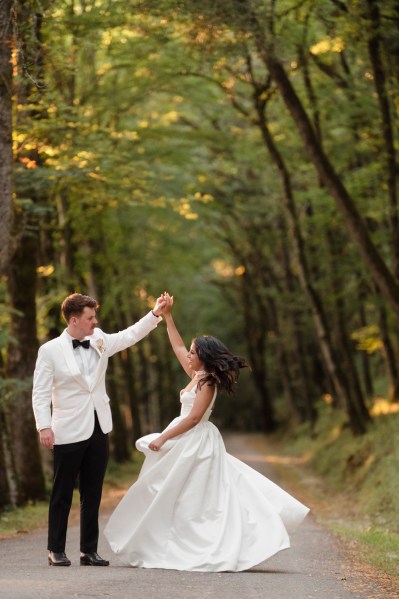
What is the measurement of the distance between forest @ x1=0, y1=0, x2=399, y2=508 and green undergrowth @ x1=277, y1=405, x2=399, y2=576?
1302mm

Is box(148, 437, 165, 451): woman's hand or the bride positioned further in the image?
box(148, 437, 165, 451): woman's hand

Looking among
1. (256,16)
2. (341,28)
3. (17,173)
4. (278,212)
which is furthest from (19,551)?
(278,212)

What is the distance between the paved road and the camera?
6.95 metres

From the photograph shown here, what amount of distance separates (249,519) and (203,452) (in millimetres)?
765

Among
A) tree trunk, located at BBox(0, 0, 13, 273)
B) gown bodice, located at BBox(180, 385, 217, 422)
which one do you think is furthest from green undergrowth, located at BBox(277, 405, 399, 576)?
tree trunk, located at BBox(0, 0, 13, 273)

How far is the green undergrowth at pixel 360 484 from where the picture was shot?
37.7ft

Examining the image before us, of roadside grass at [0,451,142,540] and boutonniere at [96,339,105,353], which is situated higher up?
boutonniere at [96,339,105,353]

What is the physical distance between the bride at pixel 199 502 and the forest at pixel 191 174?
4.92ft

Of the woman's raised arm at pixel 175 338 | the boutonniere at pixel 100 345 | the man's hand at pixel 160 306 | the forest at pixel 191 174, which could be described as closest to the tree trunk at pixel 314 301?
the forest at pixel 191 174

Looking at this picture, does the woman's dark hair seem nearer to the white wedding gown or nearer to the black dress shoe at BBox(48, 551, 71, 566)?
the white wedding gown

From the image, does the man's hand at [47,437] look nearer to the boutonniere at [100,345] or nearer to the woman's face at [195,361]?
the boutonniere at [100,345]

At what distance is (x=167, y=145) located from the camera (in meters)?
25.8

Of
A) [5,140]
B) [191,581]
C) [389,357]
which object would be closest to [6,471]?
[5,140]

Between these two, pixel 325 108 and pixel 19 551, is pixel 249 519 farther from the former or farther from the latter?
pixel 325 108
